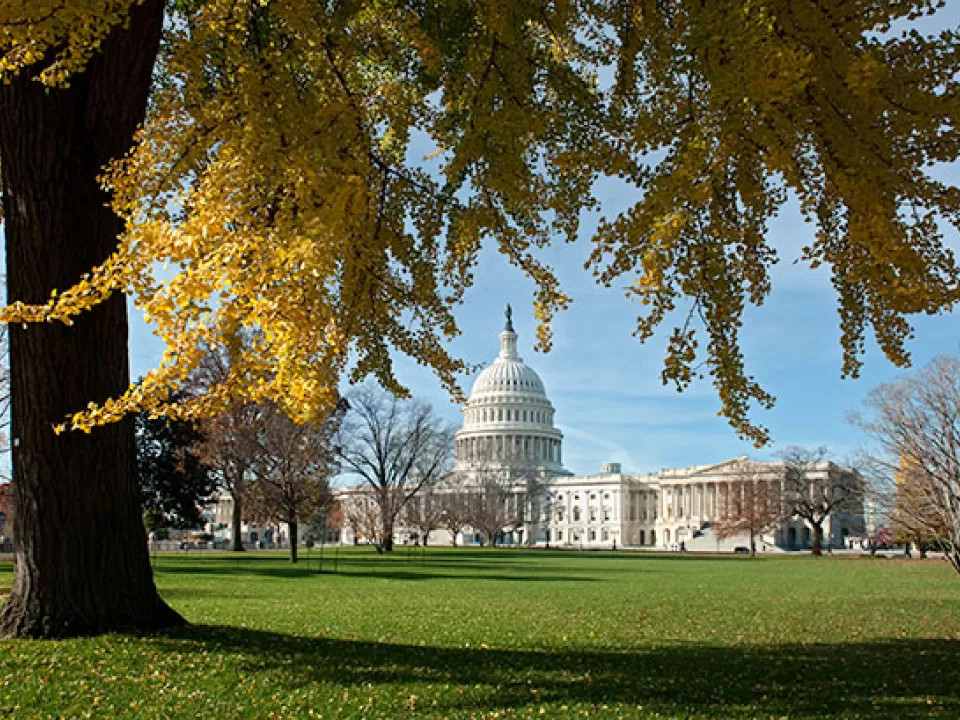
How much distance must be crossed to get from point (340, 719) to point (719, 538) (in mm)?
95959

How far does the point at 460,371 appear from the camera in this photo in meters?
9.15

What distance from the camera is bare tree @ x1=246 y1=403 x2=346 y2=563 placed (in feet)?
116

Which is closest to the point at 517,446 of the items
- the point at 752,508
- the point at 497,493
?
the point at 497,493

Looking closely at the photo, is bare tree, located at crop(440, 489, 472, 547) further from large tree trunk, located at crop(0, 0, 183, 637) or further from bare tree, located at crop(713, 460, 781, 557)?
large tree trunk, located at crop(0, 0, 183, 637)

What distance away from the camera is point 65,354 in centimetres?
873

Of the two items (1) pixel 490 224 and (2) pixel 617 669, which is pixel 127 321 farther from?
(2) pixel 617 669

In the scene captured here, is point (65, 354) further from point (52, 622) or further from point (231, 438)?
point (231, 438)

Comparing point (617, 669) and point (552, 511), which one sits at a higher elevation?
point (617, 669)

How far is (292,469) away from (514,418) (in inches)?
4151

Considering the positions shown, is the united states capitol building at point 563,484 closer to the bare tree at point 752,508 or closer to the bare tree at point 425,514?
the bare tree at point 752,508

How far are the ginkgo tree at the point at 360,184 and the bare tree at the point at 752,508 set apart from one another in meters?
76.5

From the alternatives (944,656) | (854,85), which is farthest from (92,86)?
(944,656)

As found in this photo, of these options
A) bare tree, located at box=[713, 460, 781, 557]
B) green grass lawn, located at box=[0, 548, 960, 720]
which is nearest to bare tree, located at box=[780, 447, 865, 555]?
bare tree, located at box=[713, 460, 781, 557]

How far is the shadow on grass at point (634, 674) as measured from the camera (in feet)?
Result: 23.4
